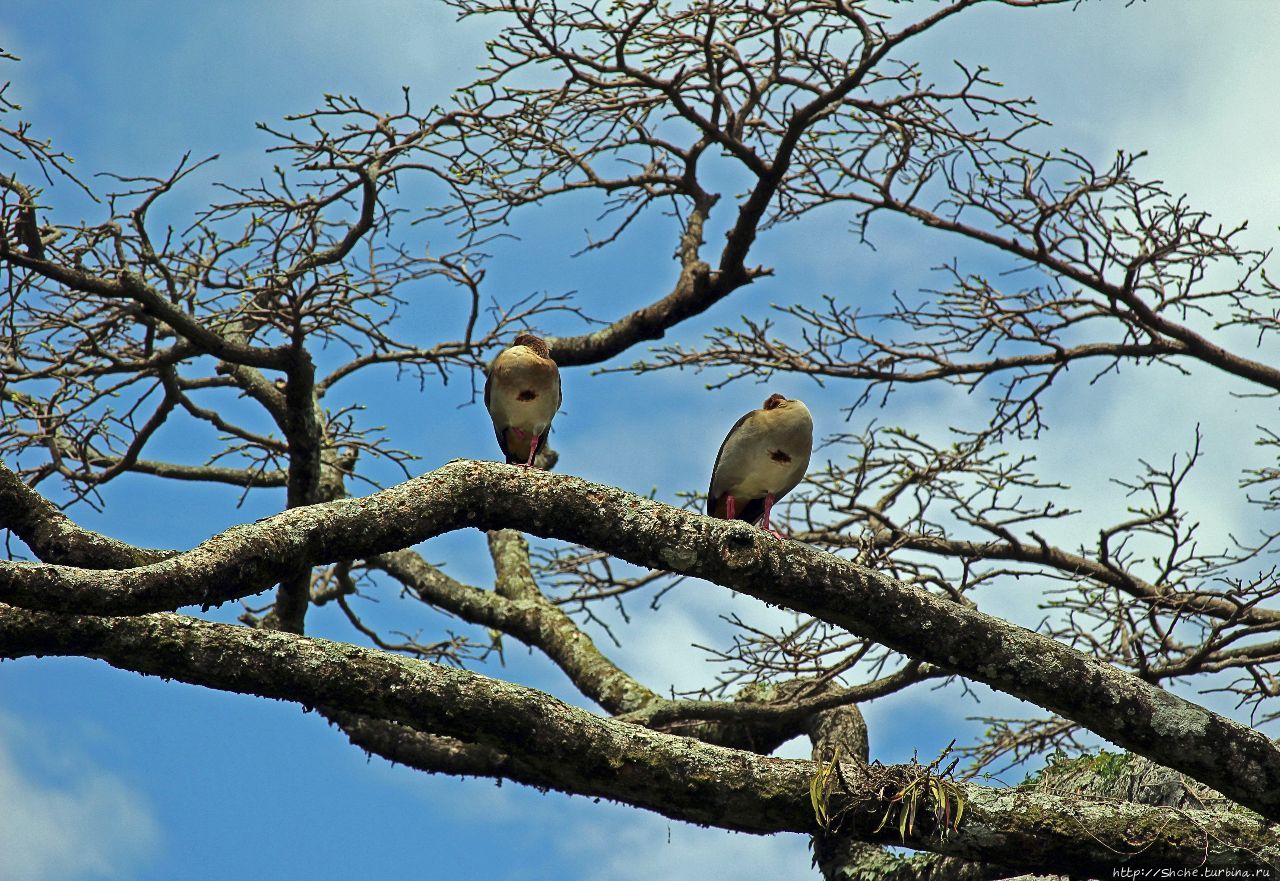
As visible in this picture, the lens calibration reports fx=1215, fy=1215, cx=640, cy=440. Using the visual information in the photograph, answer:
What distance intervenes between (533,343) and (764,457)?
1742 millimetres

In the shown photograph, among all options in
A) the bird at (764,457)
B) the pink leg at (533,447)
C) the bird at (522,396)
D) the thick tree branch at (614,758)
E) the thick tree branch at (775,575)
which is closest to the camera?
the thick tree branch at (775,575)

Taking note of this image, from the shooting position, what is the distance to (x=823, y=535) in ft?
26.8

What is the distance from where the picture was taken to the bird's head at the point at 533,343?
24.3 feet

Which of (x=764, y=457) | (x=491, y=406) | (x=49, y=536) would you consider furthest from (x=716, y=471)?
(x=49, y=536)

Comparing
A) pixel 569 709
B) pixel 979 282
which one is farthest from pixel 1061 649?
pixel 979 282

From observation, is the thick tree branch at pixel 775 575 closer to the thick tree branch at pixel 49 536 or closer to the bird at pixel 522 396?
the thick tree branch at pixel 49 536

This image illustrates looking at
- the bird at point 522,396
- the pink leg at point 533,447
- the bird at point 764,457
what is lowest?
the bird at point 764,457

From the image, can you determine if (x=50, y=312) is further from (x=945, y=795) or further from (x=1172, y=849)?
(x=1172, y=849)

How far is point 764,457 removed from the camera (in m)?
6.57

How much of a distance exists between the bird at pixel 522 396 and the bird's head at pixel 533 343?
1 centimetres

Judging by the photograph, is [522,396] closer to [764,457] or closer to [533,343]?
[533,343]

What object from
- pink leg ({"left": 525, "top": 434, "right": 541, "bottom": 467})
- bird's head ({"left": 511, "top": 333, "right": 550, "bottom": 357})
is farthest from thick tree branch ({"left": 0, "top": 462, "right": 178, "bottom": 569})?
bird's head ({"left": 511, "top": 333, "right": 550, "bottom": 357})

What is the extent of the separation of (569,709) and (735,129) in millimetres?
4626

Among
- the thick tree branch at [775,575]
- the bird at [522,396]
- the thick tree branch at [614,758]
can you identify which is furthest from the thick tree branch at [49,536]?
the bird at [522,396]
